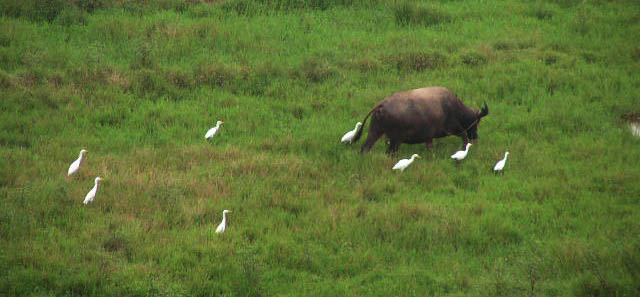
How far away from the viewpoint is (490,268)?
12508mm

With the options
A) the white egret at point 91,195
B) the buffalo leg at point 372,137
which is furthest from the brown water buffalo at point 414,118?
the white egret at point 91,195

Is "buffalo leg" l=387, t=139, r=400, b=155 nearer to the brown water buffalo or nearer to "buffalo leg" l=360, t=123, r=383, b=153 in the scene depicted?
the brown water buffalo

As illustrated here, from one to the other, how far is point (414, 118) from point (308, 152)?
231 cm

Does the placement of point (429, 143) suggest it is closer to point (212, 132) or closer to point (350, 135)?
point (350, 135)

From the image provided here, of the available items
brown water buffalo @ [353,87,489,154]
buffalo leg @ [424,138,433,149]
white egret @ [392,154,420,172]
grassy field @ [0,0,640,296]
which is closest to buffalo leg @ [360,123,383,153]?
brown water buffalo @ [353,87,489,154]

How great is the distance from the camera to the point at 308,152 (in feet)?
56.3

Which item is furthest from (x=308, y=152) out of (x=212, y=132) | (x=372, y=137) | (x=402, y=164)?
(x=402, y=164)

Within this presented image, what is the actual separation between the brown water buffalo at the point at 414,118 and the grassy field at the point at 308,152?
41 centimetres

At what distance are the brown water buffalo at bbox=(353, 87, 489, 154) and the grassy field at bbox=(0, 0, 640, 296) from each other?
0.41 meters

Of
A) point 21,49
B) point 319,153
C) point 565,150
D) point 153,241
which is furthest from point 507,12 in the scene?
point 153,241

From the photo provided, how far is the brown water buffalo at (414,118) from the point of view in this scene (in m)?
17.1

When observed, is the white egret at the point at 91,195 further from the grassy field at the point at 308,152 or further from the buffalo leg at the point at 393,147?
the buffalo leg at the point at 393,147

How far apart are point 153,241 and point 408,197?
4722mm

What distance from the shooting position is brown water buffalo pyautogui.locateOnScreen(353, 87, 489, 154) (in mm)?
17109
